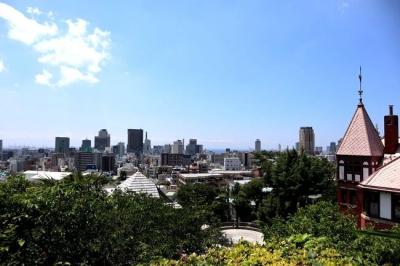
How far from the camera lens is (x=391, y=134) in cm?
2352

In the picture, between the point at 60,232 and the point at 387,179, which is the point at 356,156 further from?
the point at 60,232

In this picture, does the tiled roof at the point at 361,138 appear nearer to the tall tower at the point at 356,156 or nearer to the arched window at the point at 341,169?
the tall tower at the point at 356,156

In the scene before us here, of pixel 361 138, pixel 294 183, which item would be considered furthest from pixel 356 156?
pixel 294 183

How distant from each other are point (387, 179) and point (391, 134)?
534 cm

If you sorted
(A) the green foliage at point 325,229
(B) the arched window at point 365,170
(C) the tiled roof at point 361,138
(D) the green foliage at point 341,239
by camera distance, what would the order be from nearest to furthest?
(D) the green foliage at point 341,239 < (A) the green foliage at point 325,229 < (B) the arched window at point 365,170 < (C) the tiled roof at point 361,138

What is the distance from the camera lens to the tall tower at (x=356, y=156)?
23.0m

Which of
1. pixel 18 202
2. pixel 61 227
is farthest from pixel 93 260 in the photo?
pixel 18 202

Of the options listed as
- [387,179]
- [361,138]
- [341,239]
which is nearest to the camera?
[341,239]

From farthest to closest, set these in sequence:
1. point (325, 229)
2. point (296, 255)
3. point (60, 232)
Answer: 1. point (325, 229)
2. point (60, 232)
3. point (296, 255)

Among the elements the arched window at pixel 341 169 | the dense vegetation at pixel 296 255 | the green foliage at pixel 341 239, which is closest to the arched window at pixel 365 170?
the arched window at pixel 341 169

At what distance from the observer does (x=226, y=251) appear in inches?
228

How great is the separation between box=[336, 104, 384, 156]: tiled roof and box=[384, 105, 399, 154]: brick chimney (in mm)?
432

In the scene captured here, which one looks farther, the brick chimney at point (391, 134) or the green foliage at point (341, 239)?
the brick chimney at point (391, 134)

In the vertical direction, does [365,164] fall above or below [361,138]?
below
